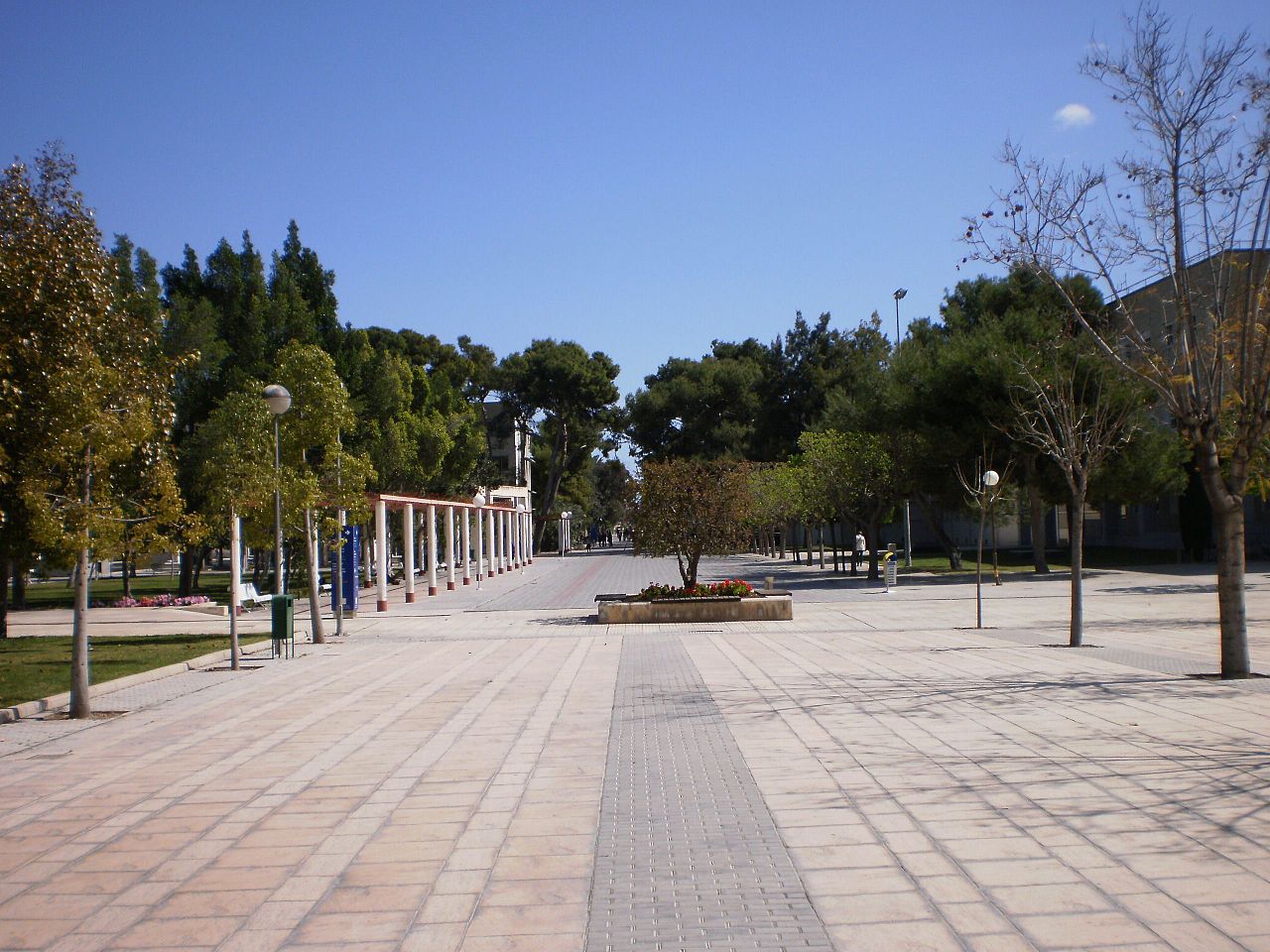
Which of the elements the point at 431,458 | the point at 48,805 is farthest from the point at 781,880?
the point at 431,458

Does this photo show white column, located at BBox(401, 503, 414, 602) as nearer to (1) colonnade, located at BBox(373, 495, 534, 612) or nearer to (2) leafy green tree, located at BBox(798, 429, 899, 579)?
(1) colonnade, located at BBox(373, 495, 534, 612)

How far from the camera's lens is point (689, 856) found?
5742 mm

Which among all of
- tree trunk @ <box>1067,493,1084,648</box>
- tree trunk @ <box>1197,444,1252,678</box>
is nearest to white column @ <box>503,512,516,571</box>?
tree trunk @ <box>1067,493,1084,648</box>

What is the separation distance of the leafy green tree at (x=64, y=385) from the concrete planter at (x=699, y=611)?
11.8 metres

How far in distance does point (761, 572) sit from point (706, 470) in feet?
69.6

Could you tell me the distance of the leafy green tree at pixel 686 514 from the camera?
23.6m

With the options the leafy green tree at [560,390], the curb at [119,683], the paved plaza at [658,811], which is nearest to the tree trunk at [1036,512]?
the paved plaza at [658,811]

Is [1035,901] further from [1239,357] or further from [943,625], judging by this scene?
[943,625]

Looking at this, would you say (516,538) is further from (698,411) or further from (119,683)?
(119,683)

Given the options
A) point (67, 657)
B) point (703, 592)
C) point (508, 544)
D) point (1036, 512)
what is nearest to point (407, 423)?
point (508, 544)

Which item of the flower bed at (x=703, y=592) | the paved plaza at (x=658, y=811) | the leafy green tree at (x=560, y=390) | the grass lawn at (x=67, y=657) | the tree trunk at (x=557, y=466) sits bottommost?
the grass lawn at (x=67, y=657)

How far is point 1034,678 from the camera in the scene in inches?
476

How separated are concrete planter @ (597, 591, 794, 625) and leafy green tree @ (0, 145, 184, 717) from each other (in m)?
11.8

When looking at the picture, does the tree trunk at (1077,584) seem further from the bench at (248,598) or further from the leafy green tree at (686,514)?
the bench at (248,598)
